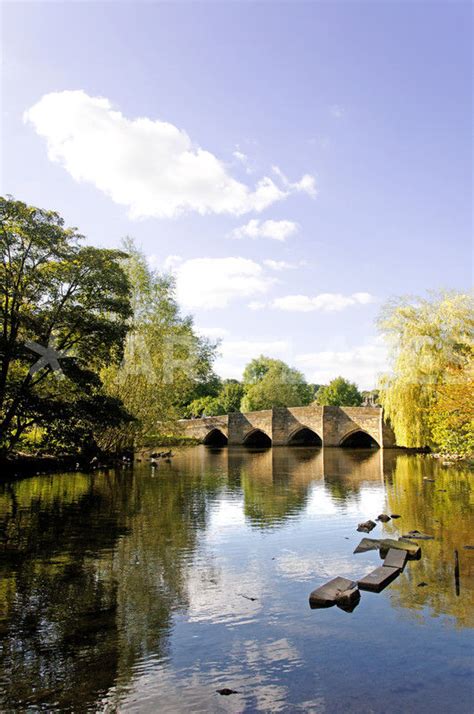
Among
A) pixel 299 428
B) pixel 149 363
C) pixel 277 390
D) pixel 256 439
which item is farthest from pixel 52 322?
pixel 277 390

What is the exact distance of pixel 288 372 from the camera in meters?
71.9

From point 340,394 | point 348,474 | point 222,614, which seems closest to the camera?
point 222,614

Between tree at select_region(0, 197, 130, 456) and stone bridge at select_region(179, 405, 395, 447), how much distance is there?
16.1 m

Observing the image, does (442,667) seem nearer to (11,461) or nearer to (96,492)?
(96,492)

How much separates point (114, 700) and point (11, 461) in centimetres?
1840

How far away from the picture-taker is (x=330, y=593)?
297 inches

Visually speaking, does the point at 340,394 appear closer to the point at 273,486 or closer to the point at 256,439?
the point at 256,439

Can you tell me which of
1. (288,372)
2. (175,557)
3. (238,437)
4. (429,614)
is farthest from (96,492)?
(288,372)

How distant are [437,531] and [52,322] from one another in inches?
541

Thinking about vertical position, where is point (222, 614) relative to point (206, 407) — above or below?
below

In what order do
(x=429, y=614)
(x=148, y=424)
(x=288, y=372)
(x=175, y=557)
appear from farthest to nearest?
(x=288, y=372) → (x=148, y=424) → (x=175, y=557) → (x=429, y=614)

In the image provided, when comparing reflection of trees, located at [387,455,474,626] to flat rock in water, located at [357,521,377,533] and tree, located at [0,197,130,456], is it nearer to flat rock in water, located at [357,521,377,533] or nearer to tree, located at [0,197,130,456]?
flat rock in water, located at [357,521,377,533]

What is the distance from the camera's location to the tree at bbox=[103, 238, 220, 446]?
2681cm

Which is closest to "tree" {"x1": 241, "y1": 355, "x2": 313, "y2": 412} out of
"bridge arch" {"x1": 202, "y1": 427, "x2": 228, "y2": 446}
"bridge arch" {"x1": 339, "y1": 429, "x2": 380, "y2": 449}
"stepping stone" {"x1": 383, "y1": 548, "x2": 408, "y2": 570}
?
"bridge arch" {"x1": 202, "y1": 427, "x2": 228, "y2": 446}
